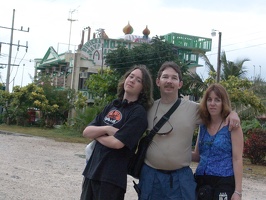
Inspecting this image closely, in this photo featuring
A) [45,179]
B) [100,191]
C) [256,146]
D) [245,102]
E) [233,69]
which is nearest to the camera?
[100,191]

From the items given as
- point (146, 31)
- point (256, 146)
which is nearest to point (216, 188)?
point (256, 146)

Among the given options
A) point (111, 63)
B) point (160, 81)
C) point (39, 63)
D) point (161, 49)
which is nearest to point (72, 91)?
point (111, 63)

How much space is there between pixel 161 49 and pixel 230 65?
418 cm

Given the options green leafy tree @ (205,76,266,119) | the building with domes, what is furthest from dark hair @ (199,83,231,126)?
the building with domes

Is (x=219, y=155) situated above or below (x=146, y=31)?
below

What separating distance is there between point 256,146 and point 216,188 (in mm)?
11634

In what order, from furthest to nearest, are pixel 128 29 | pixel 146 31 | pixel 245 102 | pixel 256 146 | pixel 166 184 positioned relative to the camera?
1. pixel 128 29
2. pixel 146 31
3. pixel 245 102
4. pixel 256 146
5. pixel 166 184

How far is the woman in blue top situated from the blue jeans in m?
0.10

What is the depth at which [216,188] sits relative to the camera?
3.32 meters

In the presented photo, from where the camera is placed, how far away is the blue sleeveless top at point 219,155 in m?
3.35

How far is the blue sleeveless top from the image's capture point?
3.35 metres

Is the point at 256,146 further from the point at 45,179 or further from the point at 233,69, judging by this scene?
the point at 233,69

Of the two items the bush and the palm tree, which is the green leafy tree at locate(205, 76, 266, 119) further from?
the palm tree

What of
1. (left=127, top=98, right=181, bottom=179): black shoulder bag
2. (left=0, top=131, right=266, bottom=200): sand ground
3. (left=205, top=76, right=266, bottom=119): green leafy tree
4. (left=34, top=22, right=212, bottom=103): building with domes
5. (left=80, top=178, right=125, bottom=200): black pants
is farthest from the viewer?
(left=34, top=22, right=212, bottom=103): building with domes
